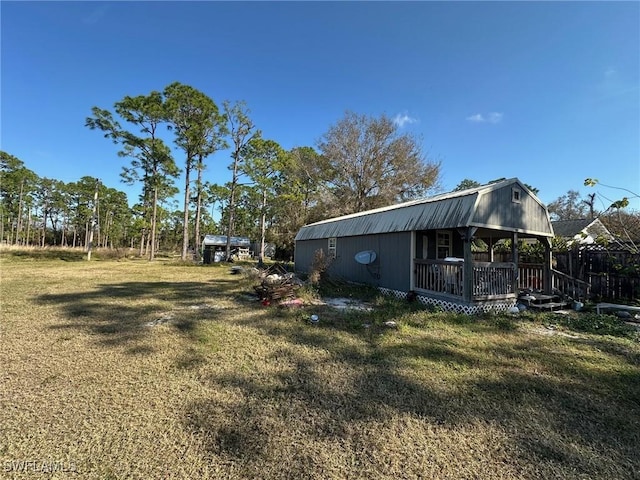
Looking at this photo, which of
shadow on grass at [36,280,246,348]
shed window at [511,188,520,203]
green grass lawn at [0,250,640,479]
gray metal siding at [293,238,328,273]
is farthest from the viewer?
gray metal siding at [293,238,328,273]

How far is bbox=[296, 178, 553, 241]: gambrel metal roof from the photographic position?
24.0ft

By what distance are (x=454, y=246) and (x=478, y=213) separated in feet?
11.0

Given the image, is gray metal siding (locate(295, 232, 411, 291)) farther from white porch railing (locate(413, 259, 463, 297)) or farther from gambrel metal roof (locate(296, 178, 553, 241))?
gambrel metal roof (locate(296, 178, 553, 241))

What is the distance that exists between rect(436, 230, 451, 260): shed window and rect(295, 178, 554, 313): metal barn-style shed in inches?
1.4

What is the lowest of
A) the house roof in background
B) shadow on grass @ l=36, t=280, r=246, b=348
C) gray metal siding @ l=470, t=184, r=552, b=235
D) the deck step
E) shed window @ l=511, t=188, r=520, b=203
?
shadow on grass @ l=36, t=280, r=246, b=348

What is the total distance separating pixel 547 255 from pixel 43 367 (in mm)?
11990

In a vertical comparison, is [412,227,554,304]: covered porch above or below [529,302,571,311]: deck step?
above

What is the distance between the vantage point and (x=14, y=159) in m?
31.5

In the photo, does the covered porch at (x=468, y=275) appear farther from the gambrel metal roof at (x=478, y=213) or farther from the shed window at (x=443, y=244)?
the shed window at (x=443, y=244)

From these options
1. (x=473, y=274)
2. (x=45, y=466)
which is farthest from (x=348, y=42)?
(x=45, y=466)

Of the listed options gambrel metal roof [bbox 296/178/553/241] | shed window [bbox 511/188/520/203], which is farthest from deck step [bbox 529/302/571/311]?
shed window [bbox 511/188/520/203]

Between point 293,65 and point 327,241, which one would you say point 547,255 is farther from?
point 293,65

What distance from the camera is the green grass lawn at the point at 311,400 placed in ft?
7.06

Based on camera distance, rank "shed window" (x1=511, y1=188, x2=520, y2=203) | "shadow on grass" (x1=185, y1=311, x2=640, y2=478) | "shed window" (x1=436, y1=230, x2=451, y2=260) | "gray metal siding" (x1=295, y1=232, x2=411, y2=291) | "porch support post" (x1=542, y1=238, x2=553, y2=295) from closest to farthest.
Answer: "shadow on grass" (x1=185, y1=311, x2=640, y2=478), "shed window" (x1=511, y1=188, x2=520, y2=203), "porch support post" (x1=542, y1=238, x2=553, y2=295), "gray metal siding" (x1=295, y1=232, x2=411, y2=291), "shed window" (x1=436, y1=230, x2=451, y2=260)
